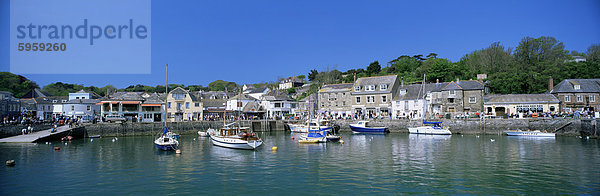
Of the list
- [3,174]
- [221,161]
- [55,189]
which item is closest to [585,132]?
[221,161]

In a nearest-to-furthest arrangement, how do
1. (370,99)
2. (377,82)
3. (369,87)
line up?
(370,99) → (369,87) → (377,82)

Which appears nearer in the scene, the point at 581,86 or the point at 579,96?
the point at 579,96

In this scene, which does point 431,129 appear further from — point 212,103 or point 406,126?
point 212,103

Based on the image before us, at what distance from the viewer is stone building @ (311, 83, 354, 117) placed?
6981 centimetres

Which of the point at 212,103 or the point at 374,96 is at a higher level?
the point at 374,96

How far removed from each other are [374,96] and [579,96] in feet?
104

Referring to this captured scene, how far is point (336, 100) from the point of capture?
71.2 m

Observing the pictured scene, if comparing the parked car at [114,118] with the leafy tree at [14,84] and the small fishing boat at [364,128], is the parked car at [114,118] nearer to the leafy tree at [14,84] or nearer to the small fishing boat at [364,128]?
the small fishing boat at [364,128]

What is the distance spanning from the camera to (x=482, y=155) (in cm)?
2964

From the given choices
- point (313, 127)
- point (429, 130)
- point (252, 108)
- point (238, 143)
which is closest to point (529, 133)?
point (429, 130)

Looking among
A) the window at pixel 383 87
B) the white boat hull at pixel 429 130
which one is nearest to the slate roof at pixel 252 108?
the window at pixel 383 87

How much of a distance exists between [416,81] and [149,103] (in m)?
57.4

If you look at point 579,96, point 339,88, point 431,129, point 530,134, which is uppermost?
point 339,88

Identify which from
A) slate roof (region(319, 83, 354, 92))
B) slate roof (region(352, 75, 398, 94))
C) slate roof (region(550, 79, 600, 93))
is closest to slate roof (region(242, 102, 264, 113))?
slate roof (region(319, 83, 354, 92))
